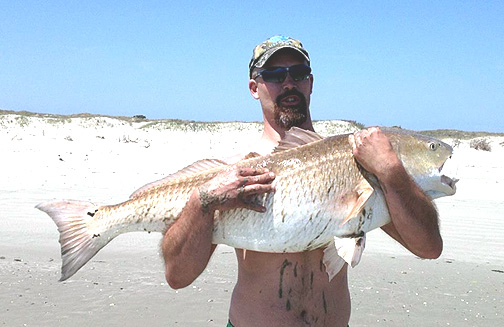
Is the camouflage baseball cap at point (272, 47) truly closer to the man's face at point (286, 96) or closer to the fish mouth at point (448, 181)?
the man's face at point (286, 96)

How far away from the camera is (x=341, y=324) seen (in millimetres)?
2986

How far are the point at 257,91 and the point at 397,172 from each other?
3.72 ft

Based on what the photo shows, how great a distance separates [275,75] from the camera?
3172 millimetres

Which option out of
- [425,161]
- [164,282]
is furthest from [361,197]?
[164,282]

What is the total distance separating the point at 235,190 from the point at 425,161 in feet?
3.02

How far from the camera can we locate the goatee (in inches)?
123

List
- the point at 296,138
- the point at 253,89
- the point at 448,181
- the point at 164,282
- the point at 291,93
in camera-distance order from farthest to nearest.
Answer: the point at 164,282 → the point at 253,89 → the point at 291,93 → the point at 296,138 → the point at 448,181

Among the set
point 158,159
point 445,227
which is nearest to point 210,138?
point 158,159

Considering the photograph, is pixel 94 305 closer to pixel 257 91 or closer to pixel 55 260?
pixel 55 260

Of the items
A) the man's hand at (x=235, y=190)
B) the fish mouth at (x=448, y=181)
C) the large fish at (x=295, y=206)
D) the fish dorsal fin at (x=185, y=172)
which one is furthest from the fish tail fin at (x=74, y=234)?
the fish mouth at (x=448, y=181)

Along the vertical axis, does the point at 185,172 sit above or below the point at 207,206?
above

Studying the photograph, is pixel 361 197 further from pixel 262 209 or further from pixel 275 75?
pixel 275 75

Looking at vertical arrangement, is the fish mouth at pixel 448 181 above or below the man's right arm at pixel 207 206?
above

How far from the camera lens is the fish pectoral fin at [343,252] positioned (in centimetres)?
248
